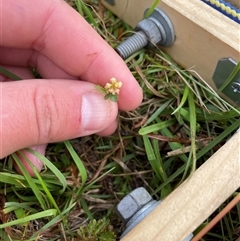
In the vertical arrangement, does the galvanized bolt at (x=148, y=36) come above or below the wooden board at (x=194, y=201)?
above

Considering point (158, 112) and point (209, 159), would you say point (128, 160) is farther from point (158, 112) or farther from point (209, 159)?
point (209, 159)

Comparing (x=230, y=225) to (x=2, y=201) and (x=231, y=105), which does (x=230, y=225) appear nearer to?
(x=231, y=105)

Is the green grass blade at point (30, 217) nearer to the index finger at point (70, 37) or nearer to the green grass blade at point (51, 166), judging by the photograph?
the green grass blade at point (51, 166)

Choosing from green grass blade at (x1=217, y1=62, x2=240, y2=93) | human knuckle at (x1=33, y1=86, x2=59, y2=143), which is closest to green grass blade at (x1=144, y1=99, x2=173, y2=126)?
green grass blade at (x1=217, y1=62, x2=240, y2=93)

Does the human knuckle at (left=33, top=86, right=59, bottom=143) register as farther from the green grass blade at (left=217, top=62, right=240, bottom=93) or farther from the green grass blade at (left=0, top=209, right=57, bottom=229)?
the green grass blade at (left=217, top=62, right=240, bottom=93)

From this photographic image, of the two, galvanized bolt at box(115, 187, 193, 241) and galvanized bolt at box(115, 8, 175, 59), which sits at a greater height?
galvanized bolt at box(115, 8, 175, 59)

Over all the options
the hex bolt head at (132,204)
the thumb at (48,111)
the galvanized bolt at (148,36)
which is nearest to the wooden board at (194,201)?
the hex bolt head at (132,204)

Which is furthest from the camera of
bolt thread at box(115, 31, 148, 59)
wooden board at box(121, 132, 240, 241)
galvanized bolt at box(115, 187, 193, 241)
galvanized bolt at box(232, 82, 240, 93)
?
bolt thread at box(115, 31, 148, 59)

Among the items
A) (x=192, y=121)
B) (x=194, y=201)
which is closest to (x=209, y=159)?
(x=194, y=201)
